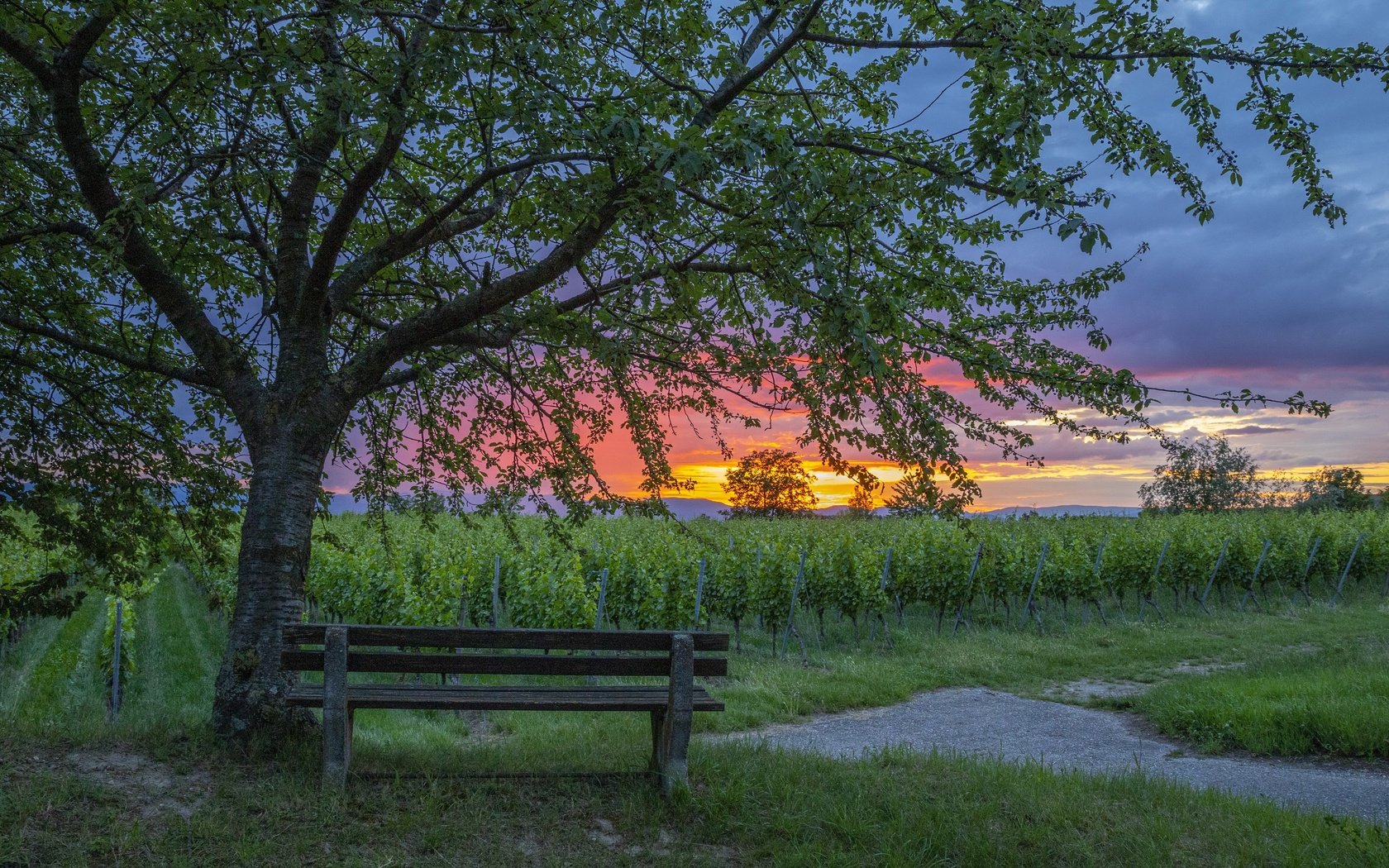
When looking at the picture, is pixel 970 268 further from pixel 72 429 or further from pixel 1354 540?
pixel 1354 540

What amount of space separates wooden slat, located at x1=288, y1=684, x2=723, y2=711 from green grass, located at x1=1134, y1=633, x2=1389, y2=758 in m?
6.49

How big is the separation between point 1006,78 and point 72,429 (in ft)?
26.7

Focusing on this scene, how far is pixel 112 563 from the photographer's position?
25.0 feet

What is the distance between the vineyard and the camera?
43.0 ft

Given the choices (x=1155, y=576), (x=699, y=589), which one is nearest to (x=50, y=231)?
A: (x=699, y=589)

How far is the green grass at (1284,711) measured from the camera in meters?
8.33

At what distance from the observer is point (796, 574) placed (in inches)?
596

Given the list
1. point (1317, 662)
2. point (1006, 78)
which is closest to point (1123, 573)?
point (1317, 662)

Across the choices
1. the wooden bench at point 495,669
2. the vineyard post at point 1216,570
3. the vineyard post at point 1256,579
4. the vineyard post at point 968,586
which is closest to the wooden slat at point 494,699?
the wooden bench at point 495,669

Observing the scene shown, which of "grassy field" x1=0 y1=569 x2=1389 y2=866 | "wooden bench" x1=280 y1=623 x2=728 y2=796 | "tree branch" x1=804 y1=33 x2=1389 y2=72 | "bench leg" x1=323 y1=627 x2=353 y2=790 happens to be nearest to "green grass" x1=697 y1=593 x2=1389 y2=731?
"grassy field" x1=0 y1=569 x2=1389 y2=866

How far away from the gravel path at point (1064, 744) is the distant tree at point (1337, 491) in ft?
169

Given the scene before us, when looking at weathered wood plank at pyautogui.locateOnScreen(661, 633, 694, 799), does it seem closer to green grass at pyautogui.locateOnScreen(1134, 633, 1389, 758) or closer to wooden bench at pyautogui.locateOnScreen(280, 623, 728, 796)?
wooden bench at pyautogui.locateOnScreen(280, 623, 728, 796)

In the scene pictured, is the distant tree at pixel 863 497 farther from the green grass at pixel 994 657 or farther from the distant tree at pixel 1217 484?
the distant tree at pixel 1217 484

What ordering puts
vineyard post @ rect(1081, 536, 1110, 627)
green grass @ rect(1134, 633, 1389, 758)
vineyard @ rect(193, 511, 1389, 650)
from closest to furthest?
green grass @ rect(1134, 633, 1389, 758) < vineyard @ rect(193, 511, 1389, 650) < vineyard post @ rect(1081, 536, 1110, 627)
